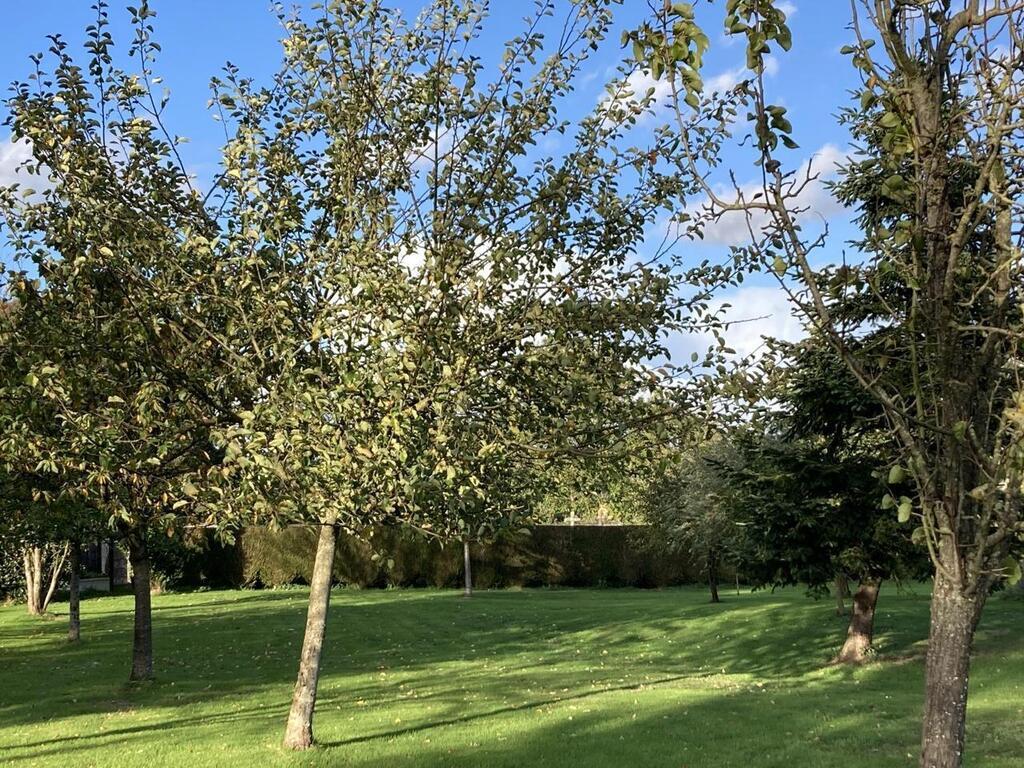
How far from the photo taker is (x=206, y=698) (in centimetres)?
1608

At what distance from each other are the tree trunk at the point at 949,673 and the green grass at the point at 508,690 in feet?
19.6

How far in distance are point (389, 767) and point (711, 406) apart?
556cm

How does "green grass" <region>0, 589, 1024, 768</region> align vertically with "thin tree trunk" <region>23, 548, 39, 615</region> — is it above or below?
below

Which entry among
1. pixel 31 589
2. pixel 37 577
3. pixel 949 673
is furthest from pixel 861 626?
pixel 31 589

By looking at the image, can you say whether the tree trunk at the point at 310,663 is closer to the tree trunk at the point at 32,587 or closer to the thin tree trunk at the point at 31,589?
the tree trunk at the point at 32,587

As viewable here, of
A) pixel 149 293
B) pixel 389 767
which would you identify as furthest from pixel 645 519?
pixel 149 293

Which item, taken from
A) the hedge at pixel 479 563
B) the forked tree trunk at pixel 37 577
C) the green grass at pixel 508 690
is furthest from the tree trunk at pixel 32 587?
the hedge at pixel 479 563

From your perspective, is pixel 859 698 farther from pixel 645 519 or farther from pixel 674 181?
pixel 645 519

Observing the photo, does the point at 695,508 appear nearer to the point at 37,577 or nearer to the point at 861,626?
the point at 861,626

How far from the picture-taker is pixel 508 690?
661 inches

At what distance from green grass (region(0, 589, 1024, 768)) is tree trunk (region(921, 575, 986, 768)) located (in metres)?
5.99

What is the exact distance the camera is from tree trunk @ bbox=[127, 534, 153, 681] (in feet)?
56.0

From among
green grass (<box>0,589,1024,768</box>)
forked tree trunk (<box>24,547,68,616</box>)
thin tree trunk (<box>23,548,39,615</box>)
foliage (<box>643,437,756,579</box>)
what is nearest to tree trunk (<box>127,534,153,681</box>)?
green grass (<box>0,589,1024,768</box>)

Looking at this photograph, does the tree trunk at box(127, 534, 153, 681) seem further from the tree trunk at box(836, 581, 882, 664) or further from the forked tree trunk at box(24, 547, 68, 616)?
the forked tree trunk at box(24, 547, 68, 616)
